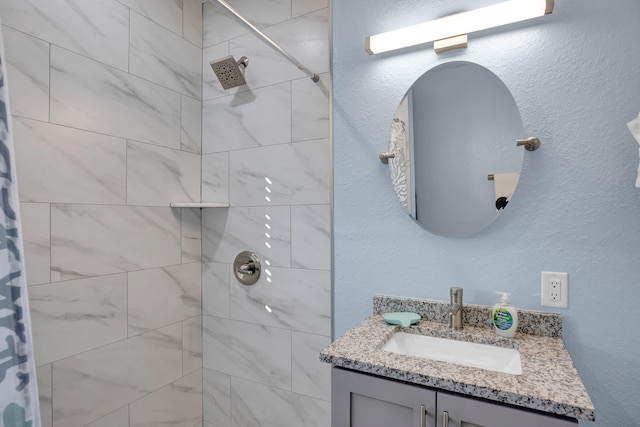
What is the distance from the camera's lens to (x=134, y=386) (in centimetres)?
169

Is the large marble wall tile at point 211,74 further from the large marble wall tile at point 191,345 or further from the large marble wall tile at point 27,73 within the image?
the large marble wall tile at point 191,345

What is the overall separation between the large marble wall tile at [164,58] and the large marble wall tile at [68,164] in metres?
0.41

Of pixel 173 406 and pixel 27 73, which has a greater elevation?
pixel 27 73

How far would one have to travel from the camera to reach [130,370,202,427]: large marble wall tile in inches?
67.6

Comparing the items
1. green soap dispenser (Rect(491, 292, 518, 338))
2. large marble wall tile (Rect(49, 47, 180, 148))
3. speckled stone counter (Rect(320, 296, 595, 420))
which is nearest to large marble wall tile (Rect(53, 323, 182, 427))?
large marble wall tile (Rect(49, 47, 180, 148))

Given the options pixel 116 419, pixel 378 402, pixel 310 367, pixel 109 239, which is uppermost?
→ pixel 109 239

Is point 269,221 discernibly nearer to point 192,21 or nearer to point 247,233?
point 247,233

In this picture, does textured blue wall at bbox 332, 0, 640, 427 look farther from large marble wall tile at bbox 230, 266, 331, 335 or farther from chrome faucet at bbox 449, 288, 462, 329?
large marble wall tile at bbox 230, 266, 331, 335

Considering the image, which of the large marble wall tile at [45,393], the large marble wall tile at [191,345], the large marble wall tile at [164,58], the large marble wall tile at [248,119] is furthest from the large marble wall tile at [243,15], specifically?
the large marble wall tile at [45,393]

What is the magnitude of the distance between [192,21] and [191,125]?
59 centimetres

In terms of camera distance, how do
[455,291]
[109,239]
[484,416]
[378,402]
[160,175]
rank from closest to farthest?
[484,416] → [378,402] → [455,291] → [109,239] → [160,175]

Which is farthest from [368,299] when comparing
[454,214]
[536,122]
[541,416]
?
[536,122]

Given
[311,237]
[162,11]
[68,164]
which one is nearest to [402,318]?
[311,237]

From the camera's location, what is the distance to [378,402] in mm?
1000
